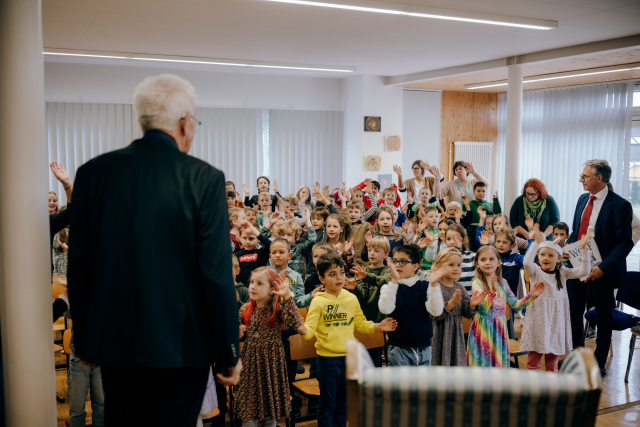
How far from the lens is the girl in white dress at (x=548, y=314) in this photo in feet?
12.0

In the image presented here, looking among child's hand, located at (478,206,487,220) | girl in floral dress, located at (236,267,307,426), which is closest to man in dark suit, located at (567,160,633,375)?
child's hand, located at (478,206,487,220)

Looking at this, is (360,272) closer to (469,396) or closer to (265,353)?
(265,353)

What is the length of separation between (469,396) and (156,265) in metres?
0.87

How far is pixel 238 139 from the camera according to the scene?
31.2 ft

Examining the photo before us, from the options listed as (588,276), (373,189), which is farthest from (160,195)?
(373,189)

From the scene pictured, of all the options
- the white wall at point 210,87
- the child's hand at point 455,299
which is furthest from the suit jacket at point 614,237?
the white wall at point 210,87

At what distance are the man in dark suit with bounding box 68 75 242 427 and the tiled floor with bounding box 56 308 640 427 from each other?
207 cm

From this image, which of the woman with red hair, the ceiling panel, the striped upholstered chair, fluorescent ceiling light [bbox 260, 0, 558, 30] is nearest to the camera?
the striped upholstered chair

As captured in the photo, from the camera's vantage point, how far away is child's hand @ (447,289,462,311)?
2.98 metres

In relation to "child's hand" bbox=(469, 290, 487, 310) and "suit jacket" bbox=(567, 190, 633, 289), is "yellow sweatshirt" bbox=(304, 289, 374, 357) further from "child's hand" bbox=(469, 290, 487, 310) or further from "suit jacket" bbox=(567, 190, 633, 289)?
"suit jacket" bbox=(567, 190, 633, 289)

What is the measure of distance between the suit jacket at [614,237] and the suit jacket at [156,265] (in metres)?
3.58

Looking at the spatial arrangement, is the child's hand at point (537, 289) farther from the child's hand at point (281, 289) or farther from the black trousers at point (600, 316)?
the child's hand at point (281, 289)

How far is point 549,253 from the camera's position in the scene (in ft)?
12.2

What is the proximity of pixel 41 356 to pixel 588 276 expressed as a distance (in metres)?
3.78
